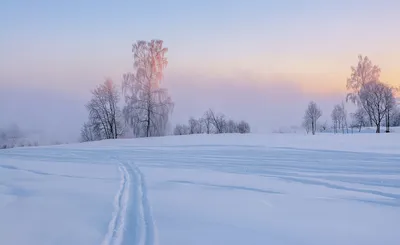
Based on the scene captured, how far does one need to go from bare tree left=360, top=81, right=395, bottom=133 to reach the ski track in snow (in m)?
42.4

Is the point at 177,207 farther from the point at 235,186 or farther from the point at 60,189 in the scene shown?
the point at 60,189

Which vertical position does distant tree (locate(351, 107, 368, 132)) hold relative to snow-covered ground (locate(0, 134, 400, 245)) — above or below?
above

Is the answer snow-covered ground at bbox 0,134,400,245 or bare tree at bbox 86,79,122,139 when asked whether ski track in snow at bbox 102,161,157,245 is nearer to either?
snow-covered ground at bbox 0,134,400,245

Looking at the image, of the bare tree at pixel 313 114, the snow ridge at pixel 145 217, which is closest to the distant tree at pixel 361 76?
the bare tree at pixel 313 114

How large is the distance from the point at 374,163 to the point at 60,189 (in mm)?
10241

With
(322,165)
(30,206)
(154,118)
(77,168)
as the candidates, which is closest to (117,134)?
(154,118)

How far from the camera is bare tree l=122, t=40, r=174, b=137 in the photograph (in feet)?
105

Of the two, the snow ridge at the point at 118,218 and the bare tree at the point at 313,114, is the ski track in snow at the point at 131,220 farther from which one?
the bare tree at the point at 313,114

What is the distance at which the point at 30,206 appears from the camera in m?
5.83

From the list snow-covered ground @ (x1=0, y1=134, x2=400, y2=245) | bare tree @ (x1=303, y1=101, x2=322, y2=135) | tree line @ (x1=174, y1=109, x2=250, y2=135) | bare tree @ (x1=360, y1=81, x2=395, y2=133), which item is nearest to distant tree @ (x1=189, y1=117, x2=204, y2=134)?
tree line @ (x1=174, y1=109, x2=250, y2=135)

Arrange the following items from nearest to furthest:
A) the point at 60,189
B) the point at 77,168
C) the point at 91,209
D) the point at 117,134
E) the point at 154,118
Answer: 1. the point at 91,209
2. the point at 60,189
3. the point at 77,168
4. the point at 154,118
5. the point at 117,134

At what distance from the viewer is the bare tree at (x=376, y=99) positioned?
141 feet

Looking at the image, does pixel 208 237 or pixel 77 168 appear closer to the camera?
pixel 208 237

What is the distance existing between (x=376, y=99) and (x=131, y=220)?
1801 inches
